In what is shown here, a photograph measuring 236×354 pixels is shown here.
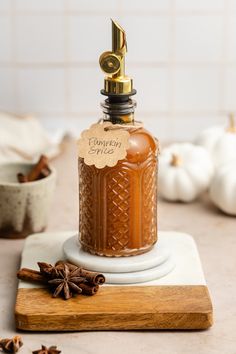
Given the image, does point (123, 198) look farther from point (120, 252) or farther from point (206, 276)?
point (206, 276)

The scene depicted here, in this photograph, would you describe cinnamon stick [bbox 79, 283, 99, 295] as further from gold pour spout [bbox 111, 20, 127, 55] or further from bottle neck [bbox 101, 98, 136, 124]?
gold pour spout [bbox 111, 20, 127, 55]

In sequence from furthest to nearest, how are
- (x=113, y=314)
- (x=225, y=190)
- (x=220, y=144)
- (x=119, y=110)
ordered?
(x=220, y=144) < (x=225, y=190) < (x=119, y=110) < (x=113, y=314)

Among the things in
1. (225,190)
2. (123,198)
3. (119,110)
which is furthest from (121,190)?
(225,190)

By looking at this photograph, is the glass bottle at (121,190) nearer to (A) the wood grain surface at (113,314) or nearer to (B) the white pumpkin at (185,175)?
(A) the wood grain surface at (113,314)

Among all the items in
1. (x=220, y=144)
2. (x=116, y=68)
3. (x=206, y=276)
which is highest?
(x=116, y=68)

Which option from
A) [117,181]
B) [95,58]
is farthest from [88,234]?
[95,58]

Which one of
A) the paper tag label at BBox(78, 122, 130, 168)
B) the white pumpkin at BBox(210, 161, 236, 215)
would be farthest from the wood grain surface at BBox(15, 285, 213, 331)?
the white pumpkin at BBox(210, 161, 236, 215)

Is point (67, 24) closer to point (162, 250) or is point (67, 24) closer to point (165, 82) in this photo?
point (165, 82)
